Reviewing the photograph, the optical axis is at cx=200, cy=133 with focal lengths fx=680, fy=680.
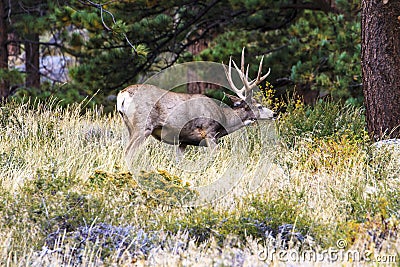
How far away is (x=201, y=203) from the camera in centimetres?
558

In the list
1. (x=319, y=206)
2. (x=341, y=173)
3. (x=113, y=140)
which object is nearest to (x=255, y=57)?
(x=113, y=140)

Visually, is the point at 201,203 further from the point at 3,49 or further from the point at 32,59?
the point at 32,59

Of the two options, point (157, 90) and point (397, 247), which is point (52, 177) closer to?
point (157, 90)

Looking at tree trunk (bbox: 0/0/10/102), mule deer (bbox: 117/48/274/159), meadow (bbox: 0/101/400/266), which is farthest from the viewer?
tree trunk (bbox: 0/0/10/102)

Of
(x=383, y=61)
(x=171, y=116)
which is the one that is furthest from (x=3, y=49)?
(x=383, y=61)

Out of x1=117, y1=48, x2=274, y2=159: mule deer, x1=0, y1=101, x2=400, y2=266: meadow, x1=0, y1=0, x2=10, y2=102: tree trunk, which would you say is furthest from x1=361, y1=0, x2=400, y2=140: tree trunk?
x1=0, y1=0, x2=10, y2=102: tree trunk

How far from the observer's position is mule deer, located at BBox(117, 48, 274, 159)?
706 cm

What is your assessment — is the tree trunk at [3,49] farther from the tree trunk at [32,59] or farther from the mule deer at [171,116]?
the mule deer at [171,116]

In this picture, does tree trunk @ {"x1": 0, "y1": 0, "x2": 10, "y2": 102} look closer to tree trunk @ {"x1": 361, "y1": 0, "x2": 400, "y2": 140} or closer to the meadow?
the meadow

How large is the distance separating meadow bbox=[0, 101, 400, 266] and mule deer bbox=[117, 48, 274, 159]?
24 cm

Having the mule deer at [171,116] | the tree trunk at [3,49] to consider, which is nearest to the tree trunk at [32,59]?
the tree trunk at [3,49]

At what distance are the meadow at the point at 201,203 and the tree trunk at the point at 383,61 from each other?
1.39 feet

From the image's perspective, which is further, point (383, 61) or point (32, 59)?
point (32, 59)

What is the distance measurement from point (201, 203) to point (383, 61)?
3.32 metres
